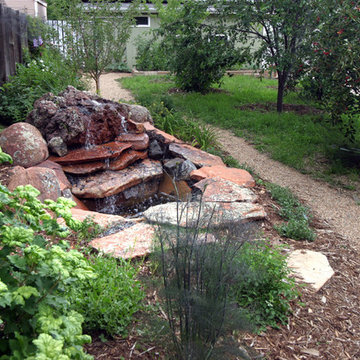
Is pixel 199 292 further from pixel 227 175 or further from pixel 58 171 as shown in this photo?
pixel 58 171

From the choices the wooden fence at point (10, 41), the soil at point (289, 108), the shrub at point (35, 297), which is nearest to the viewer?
the shrub at point (35, 297)

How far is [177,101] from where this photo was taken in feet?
38.0

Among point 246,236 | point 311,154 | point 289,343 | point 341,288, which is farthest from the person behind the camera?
point 311,154

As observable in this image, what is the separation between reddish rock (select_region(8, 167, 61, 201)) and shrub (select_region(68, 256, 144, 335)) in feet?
7.43

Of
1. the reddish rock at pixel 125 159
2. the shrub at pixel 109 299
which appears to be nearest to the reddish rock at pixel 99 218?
the shrub at pixel 109 299

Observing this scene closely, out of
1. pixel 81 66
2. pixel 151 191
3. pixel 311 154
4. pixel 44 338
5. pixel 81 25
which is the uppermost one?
pixel 81 25

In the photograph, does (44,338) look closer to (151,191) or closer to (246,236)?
(246,236)

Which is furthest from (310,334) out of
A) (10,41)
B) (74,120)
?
(10,41)

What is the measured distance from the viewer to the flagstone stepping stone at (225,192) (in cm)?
526

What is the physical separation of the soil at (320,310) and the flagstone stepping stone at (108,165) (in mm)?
1044

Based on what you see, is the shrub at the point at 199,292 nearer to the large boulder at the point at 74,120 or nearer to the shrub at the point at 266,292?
the shrub at the point at 266,292

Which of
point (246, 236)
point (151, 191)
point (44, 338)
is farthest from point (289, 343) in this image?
point (151, 191)

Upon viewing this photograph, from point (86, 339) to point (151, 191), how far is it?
4905mm

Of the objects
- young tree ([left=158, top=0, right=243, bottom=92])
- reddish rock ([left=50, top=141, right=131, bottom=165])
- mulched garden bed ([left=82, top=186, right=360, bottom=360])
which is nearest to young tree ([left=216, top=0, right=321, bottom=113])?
young tree ([left=158, top=0, right=243, bottom=92])
